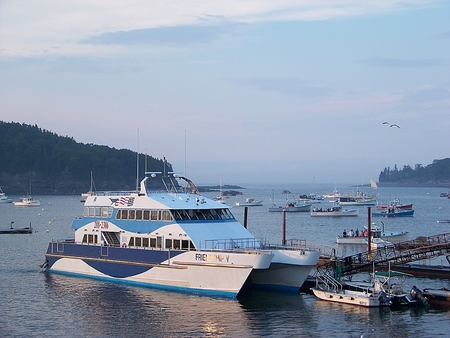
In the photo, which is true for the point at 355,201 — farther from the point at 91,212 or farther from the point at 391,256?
the point at 91,212

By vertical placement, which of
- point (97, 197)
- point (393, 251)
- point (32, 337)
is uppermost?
point (97, 197)

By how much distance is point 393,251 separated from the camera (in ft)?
122

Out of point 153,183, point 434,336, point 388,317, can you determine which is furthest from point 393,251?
point 153,183

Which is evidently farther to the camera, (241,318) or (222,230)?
(222,230)

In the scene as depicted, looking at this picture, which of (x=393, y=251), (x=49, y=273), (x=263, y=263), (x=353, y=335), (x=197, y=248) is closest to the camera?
(x=353, y=335)

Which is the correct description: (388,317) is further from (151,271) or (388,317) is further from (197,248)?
(151,271)

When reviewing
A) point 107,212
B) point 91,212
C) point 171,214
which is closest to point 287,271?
point 171,214

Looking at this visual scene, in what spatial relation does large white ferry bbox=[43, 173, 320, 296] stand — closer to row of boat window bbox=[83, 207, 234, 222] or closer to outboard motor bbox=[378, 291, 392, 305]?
row of boat window bbox=[83, 207, 234, 222]

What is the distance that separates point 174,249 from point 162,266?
1038 millimetres

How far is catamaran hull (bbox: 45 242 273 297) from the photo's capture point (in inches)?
1233

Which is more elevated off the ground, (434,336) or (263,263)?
(263,263)

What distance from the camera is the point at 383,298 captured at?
100 feet

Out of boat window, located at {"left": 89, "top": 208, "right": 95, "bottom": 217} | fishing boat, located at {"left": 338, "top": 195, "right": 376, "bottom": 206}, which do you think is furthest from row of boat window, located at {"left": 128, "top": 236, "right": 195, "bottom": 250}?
fishing boat, located at {"left": 338, "top": 195, "right": 376, "bottom": 206}

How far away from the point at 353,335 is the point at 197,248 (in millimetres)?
9900
